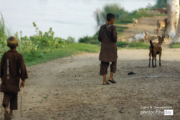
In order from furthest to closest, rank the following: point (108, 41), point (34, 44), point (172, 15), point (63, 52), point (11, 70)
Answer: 1. point (172, 15)
2. point (34, 44)
3. point (63, 52)
4. point (108, 41)
5. point (11, 70)

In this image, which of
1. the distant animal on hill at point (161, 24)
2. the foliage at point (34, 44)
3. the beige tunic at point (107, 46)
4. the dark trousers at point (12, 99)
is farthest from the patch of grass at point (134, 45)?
the dark trousers at point (12, 99)

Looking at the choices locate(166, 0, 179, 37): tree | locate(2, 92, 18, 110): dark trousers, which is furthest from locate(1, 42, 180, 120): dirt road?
locate(166, 0, 179, 37): tree

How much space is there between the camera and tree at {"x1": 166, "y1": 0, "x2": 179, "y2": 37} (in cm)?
1684

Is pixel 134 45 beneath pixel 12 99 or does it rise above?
above

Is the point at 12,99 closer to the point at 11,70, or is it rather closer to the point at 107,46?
the point at 11,70

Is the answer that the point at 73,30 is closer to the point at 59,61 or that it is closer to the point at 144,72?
the point at 59,61

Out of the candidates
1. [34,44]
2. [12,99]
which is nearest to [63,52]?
[34,44]

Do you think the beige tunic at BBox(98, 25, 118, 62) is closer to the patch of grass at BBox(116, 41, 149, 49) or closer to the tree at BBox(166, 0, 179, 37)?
the patch of grass at BBox(116, 41, 149, 49)

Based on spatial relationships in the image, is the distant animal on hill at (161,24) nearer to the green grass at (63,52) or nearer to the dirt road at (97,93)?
the green grass at (63,52)

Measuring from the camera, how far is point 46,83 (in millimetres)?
7730

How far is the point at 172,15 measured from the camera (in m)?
17.1

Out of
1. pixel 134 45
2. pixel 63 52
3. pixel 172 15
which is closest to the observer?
pixel 63 52

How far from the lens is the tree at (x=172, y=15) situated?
16844 millimetres

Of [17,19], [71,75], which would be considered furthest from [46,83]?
[17,19]
